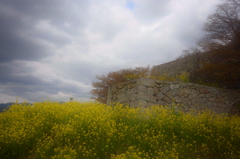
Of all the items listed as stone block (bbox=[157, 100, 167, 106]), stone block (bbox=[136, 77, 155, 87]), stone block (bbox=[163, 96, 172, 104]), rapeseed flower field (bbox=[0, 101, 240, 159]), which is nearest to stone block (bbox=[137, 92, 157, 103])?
stone block (bbox=[157, 100, 167, 106])

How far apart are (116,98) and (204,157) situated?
4.76 metres

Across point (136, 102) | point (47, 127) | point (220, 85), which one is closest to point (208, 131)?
point (136, 102)

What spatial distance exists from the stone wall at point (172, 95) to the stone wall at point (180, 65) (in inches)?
114

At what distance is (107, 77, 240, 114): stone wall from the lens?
7.06 m

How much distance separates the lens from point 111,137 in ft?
14.2

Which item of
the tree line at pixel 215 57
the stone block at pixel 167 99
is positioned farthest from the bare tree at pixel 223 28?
the stone block at pixel 167 99

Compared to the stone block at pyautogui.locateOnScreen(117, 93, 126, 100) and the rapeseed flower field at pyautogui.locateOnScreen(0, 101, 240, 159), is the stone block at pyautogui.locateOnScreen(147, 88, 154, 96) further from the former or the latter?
the rapeseed flower field at pyautogui.locateOnScreen(0, 101, 240, 159)

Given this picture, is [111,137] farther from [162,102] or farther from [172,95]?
[172,95]

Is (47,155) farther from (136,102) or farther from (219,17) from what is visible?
(219,17)

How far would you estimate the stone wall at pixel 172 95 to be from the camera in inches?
278

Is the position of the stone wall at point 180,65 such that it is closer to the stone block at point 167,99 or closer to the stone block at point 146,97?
the stone block at point 167,99

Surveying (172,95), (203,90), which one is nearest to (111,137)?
(172,95)

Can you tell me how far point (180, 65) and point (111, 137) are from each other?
9.17 meters

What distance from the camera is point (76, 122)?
4.80 metres
